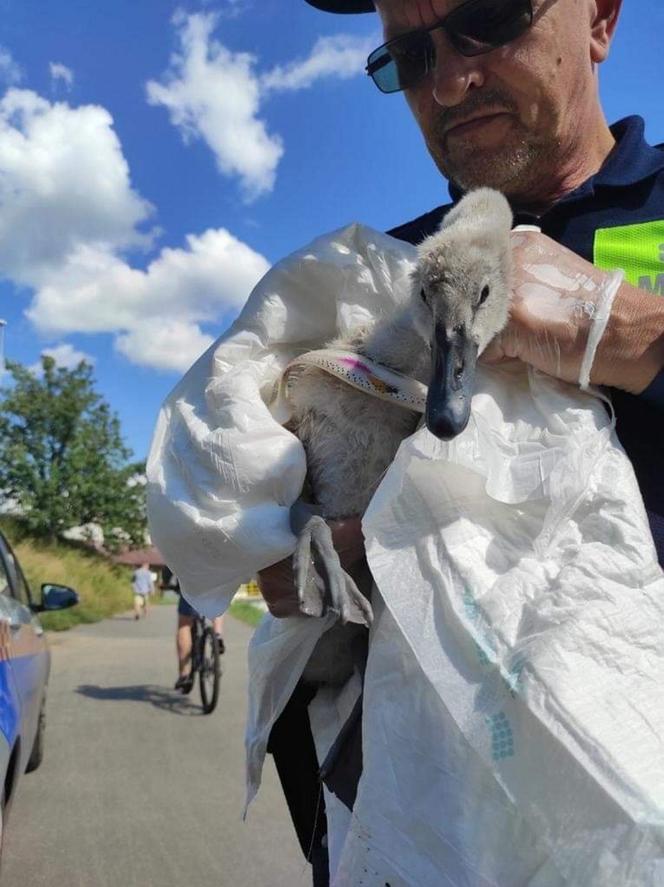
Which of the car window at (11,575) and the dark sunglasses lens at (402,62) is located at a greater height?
the dark sunglasses lens at (402,62)

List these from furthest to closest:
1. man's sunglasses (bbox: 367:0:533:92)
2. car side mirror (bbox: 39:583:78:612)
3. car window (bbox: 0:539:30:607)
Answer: car side mirror (bbox: 39:583:78:612)
car window (bbox: 0:539:30:607)
man's sunglasses (bbox: 367:0:533:92)

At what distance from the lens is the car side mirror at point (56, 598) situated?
6.11m

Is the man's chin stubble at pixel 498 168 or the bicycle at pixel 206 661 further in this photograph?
the bicycle at pixel 206 661

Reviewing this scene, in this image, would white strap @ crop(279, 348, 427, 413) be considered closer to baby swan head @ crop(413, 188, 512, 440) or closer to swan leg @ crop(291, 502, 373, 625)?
baby swan head @ crop(413, 188, 512, 440)

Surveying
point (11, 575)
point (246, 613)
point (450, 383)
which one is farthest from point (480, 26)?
point (246, 613)

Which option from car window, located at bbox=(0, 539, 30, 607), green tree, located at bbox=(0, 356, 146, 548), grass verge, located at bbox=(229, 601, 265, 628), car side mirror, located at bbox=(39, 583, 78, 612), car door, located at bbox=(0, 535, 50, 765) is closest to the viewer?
car door, located at bbox=(0, 535, 50, 765)

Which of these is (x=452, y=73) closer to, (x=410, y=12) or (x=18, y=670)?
(x=410, y=12)

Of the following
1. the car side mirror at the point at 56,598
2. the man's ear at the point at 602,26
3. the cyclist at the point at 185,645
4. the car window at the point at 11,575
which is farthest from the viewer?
the cyclist at the point at 185,645

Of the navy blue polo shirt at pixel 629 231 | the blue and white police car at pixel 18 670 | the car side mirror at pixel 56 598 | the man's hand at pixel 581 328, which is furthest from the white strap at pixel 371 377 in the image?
the car side mirror at pixel 56 598

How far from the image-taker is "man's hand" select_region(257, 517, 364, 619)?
5.98 feet

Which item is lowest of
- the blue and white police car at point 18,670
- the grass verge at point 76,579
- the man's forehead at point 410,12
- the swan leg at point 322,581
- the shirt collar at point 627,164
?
the grass verge at point 76,579

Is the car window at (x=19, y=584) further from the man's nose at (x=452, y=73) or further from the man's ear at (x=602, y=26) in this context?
the man's ear at (x=602, y=26)

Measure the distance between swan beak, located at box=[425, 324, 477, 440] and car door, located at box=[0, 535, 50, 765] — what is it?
3240 millimetres


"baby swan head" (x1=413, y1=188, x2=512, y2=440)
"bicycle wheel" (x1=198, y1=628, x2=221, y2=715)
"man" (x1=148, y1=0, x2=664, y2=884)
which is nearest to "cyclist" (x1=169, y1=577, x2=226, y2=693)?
"bicycle wheel" (x1=198, y1=628, x2=221, y2=715)
